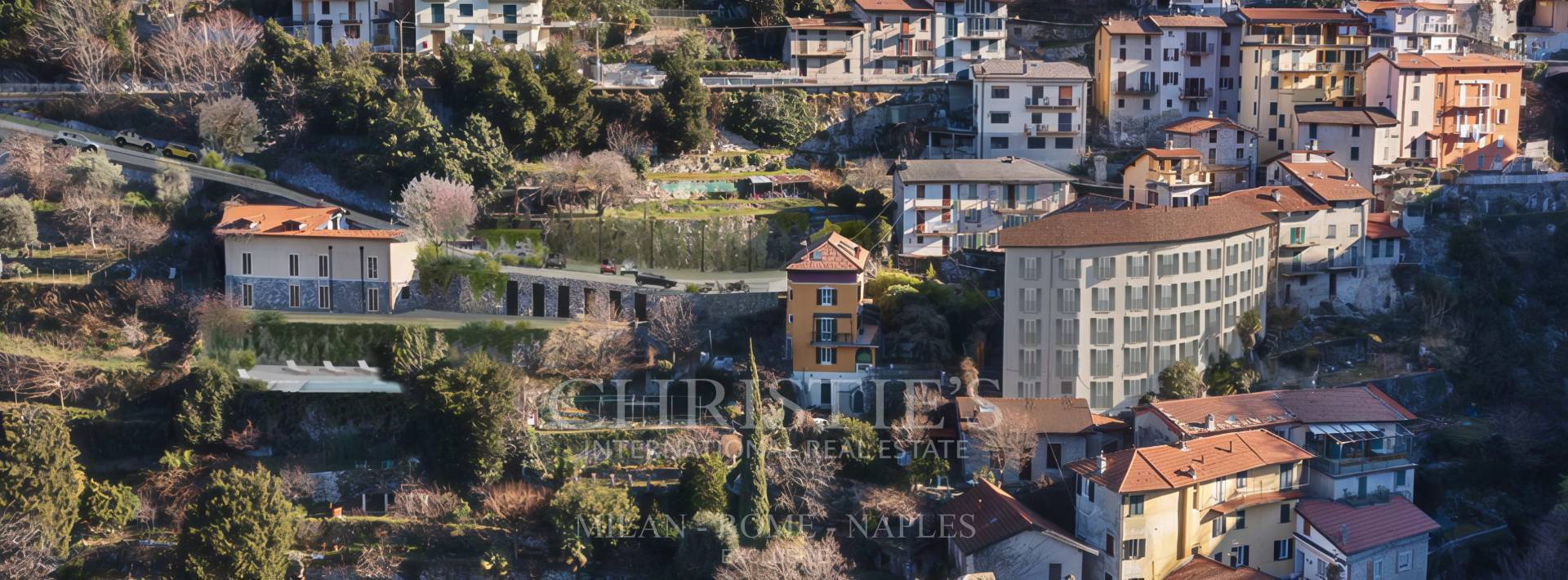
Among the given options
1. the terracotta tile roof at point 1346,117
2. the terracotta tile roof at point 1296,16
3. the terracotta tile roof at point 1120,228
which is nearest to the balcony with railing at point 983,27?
the terracotta tile roof at point 1296,16

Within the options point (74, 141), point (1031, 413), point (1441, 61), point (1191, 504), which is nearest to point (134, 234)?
point (74, 141)

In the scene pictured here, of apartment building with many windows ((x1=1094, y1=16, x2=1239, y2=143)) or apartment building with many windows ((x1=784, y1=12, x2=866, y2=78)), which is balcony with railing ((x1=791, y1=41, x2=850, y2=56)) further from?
apartment building with many windows ((x1=1094, y1=16, x2=1239, y2=143))

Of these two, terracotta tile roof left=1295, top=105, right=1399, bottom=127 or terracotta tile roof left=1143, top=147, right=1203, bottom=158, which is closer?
terracotta tile roof left=1143, top=147, right=1203, bottom=158

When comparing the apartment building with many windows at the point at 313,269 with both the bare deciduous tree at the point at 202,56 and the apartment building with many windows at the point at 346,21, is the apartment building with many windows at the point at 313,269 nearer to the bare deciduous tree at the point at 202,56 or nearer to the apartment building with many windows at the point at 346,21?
the bare deciduous tree at the point at 202,56

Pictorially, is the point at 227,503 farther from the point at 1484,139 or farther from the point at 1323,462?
the point at 1484,139

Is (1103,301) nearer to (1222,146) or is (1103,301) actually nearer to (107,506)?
(1222,146)

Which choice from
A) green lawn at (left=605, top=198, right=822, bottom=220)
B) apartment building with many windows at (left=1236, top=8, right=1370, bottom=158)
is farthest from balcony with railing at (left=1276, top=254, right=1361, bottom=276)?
green lawn at (left=605, top=198, right=822, bottom=220)
